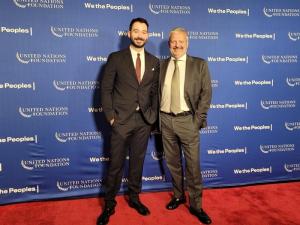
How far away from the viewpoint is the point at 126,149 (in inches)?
105

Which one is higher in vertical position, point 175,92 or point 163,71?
point 163,71

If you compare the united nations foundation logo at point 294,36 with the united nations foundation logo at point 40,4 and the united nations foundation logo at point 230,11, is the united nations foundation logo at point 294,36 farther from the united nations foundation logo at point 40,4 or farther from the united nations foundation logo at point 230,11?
the united nations foundation logo at point 40,4

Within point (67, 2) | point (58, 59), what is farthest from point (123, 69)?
point (67, 2)

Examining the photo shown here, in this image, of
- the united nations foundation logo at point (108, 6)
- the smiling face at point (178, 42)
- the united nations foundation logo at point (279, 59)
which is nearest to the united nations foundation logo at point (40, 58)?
the united nations foundation logo at point (108, 6)

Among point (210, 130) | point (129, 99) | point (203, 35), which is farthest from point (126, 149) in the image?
point (203, 35)

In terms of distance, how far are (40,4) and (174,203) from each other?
7.71 ft

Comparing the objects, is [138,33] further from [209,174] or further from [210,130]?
[209,174]

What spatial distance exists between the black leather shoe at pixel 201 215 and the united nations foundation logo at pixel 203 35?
5.83ft

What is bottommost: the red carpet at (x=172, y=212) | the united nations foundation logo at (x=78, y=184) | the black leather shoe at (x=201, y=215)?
the red carpet at (x=172, y=212)

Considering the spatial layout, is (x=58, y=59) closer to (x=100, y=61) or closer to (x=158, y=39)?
(x=100, y=61)

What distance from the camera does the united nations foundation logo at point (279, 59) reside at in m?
3.36

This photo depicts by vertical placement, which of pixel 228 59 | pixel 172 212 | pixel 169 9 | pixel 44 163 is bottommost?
pixel 172 212

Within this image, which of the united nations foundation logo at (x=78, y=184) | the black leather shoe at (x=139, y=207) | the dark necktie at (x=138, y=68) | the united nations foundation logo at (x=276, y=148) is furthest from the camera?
the united nations foundation logo at (x=276, y=148)

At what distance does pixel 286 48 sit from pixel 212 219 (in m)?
2.13
